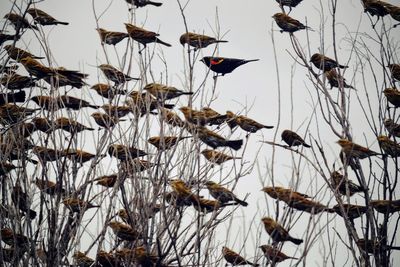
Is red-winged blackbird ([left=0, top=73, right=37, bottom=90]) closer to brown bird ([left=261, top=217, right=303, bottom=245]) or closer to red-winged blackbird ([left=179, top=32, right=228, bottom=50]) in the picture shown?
red-winged blackbird ([left=179, top=32, right=228, bottom=50])

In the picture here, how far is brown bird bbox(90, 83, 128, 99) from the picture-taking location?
5.68 meters

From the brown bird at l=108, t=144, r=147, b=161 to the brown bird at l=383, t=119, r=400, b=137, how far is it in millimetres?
2750

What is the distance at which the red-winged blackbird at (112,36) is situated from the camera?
6234mm

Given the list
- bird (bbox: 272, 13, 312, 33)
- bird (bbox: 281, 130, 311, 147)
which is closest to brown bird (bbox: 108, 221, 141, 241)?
bird (bbox: 281, 130, 311, 147)

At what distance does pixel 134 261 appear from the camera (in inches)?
195

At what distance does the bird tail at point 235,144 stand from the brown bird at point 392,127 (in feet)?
5.45

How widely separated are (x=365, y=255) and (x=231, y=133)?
1963 millimetres

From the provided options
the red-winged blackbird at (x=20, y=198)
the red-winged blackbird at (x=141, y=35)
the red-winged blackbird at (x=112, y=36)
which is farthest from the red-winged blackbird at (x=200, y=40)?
the red-winged blackbird at (x=20, y=198)

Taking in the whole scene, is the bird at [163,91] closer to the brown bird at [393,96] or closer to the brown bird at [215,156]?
the brown bird at [215,156]

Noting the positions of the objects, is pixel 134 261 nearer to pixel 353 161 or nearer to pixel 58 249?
pixel 58 249

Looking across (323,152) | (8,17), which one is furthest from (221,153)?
(8,17)

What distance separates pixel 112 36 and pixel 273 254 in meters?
3.34

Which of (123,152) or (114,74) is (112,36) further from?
(123,152)

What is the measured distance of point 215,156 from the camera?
561 centimetres
